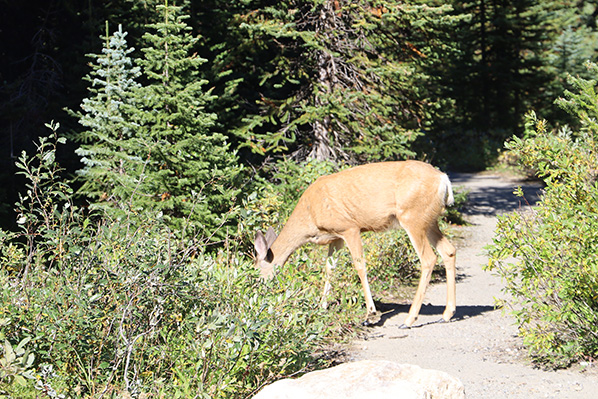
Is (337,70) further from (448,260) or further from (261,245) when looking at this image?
(261,245)

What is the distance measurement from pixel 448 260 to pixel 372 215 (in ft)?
3.95

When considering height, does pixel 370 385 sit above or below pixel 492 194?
above

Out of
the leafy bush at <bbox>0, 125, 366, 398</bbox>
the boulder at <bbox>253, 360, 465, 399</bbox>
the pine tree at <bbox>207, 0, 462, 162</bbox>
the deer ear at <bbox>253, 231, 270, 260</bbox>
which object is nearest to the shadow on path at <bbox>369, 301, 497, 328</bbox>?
the deer ear at <bbox>253, 231, 270, 260</bbox>

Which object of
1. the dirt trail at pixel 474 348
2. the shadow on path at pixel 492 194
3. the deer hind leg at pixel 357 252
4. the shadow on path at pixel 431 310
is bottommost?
the shadow on path at pixel 492 194

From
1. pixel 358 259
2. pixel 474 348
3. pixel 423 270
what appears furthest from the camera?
Result: pixel 423 270

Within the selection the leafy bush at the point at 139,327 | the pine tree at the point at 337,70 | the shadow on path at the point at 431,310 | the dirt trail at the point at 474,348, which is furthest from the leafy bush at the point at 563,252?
the pine tree at the point at 337,70

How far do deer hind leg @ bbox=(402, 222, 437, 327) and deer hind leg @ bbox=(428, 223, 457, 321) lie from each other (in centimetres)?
27

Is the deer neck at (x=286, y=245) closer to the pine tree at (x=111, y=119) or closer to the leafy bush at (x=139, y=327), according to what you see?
the pine tree at (x=111, y=119)

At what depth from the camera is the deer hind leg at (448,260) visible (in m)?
8.57

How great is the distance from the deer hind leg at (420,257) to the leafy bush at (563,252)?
1611 millimetres

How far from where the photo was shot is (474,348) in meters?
7.55

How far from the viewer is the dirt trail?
609cm

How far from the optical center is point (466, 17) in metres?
12.8

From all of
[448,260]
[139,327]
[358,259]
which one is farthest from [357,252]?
[139,327]
